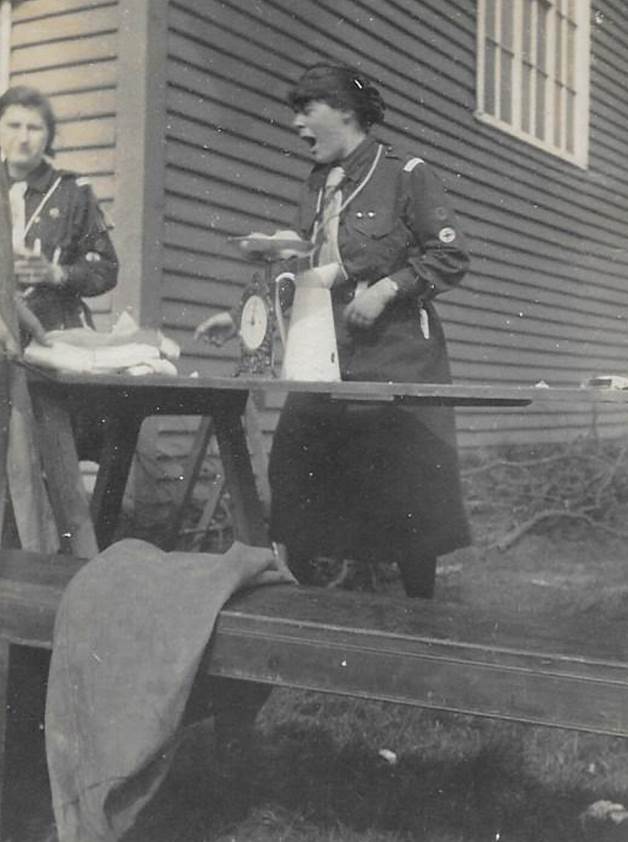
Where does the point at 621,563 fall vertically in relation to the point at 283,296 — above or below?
below

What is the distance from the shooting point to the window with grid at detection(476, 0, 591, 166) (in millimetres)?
8859

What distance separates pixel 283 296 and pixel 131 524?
2471mm

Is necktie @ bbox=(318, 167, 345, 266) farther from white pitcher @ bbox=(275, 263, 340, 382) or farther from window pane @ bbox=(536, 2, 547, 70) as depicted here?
window pane @ bbox=(536, 2, 547, 70)

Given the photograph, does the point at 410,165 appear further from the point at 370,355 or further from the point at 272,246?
the point at 272,246

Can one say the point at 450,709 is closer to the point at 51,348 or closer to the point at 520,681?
the point at 520,681

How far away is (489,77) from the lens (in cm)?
879

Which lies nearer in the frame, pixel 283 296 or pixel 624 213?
pixel 283 296

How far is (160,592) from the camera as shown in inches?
83.2

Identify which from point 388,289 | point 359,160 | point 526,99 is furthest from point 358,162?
point 526,99

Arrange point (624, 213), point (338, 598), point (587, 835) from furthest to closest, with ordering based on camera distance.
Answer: point (624, 213), point (587, 835), point (338, 598)

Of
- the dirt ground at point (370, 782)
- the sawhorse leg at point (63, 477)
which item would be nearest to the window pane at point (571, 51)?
the dirt ground at point (370, 782)

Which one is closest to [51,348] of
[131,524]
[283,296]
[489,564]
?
[283,296]

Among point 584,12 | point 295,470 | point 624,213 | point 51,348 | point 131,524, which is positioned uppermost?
point 584,12

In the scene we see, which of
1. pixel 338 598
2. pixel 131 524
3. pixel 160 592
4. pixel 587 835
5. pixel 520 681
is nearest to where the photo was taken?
pixel 520 681
